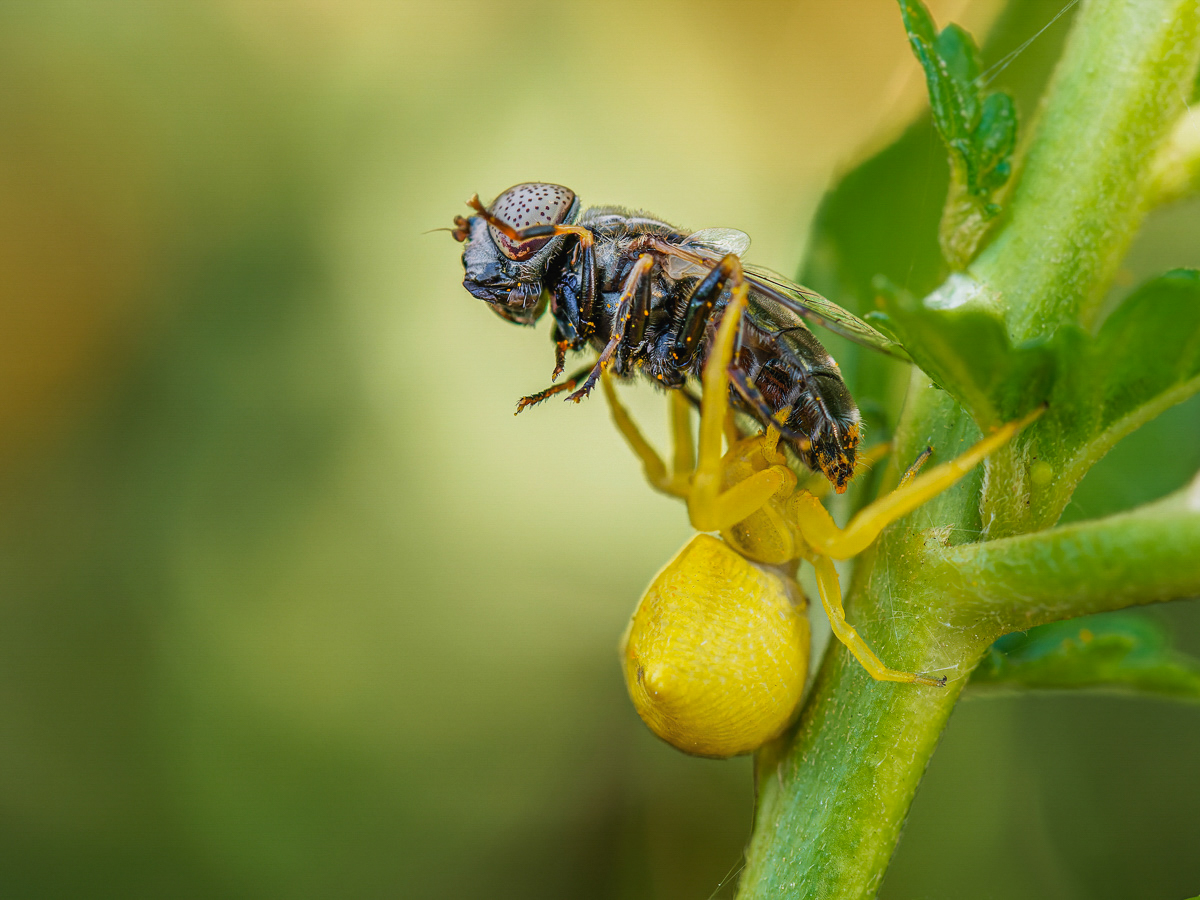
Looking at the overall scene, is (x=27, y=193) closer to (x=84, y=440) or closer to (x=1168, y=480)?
(x=84, y=440)

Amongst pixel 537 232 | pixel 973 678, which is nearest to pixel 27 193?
pixel 537 232

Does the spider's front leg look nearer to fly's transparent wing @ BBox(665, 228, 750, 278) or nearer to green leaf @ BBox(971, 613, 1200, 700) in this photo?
green leaf @ BBox(971, 613, 1200, 700)

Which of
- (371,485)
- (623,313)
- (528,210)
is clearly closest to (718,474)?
(623,313)

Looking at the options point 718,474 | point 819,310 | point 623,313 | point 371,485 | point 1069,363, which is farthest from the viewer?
point 371,485

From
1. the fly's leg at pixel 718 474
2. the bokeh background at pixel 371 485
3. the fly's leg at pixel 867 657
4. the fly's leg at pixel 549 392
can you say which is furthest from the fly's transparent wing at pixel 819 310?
the bokeh background at pixel 371 485

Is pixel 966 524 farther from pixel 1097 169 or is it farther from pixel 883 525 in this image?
pixel 1097 169

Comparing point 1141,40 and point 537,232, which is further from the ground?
point 537,232

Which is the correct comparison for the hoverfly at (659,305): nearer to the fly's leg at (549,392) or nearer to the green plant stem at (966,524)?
the fly's leg at (549,392)
